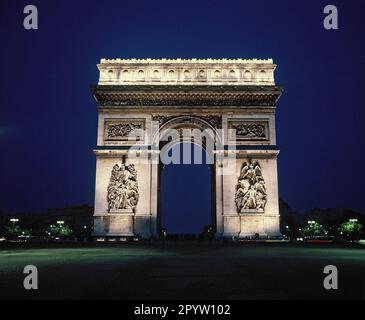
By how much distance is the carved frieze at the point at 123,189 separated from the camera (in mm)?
25516

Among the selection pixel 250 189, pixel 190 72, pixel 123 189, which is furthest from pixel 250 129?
pixel 123 189

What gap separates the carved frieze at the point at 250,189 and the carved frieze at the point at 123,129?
6.53m

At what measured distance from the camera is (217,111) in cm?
2678

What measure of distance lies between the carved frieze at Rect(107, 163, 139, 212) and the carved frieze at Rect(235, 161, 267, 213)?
6024mm

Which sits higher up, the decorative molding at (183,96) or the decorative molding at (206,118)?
A: the decorative molding at (183,96)

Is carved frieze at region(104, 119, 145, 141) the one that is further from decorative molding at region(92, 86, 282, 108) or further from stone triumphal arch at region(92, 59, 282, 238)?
decorative molding at region(92, 86, 282, 108)

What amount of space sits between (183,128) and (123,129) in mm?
3774

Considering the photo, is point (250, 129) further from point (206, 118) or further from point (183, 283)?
point (183, 283)

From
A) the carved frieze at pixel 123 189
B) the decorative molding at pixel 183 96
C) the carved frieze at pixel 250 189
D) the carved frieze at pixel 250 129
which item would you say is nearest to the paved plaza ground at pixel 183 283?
the carved frieze at pixel 250 189

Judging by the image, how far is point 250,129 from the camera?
1047 inches

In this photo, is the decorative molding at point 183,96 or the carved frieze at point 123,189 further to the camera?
the decorative molding at point 183,96

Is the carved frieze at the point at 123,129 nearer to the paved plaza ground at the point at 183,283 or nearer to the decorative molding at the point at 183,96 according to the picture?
the decorative molding at the point at 183,96
